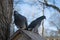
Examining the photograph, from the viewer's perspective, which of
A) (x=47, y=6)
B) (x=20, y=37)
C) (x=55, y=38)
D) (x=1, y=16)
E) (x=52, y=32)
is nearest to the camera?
(x=1, y=16)

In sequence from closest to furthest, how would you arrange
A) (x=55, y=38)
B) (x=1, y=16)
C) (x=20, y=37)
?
(x=1, y=16) < (x=20, y=37) < (x=55, y=38)

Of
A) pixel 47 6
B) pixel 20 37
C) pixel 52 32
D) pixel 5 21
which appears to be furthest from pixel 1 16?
pixel 52 32

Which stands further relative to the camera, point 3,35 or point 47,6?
point 47,6

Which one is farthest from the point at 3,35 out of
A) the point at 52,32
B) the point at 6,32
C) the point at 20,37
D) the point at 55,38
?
the point at 52,32

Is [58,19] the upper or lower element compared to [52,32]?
upper

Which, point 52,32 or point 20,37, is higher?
point 20,37

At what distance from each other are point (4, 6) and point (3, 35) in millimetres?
350

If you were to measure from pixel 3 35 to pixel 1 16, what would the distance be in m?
0.23

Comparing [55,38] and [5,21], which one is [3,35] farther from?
[55,38]

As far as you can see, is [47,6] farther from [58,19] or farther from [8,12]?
[8,12]

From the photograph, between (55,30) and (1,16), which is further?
(55,30)

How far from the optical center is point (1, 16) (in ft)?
7.38

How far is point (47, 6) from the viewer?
848 cm

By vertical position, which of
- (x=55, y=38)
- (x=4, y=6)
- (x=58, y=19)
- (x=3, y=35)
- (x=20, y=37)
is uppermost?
(x=4, y=6)
